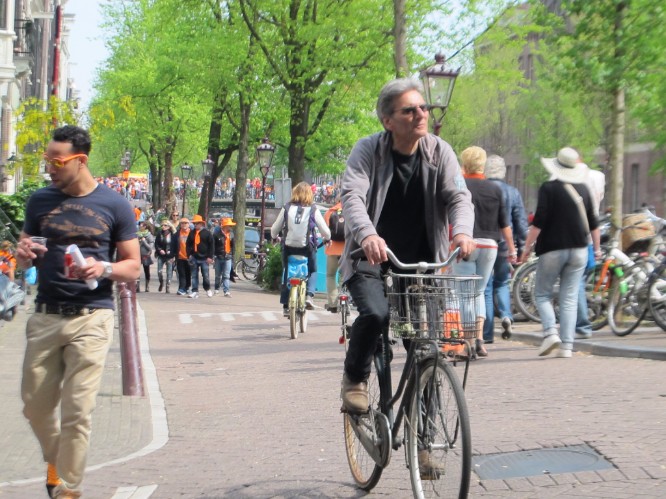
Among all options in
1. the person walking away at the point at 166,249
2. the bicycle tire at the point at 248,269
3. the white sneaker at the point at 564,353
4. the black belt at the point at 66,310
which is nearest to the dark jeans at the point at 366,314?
the black belt at the point at 66,310

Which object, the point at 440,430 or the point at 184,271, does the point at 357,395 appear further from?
the point at 184,271

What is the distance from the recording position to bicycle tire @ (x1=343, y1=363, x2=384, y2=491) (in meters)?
5.57

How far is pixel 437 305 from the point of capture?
468 centimetres

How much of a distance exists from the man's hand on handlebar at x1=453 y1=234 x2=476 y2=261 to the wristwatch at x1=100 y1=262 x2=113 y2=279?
1.56m

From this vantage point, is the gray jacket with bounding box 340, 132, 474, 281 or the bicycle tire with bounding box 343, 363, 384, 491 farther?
the bicycle tire with bounding box 343, 363, 384, 491

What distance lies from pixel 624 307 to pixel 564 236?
2.10 meters

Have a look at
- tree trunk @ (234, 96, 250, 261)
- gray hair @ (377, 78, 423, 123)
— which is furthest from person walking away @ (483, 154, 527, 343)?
tree trunk @ (234, 96, 250, 261)

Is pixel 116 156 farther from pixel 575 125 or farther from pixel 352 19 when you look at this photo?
pixel 352 19

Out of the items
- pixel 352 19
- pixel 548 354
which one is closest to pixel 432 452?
pixel 548 354

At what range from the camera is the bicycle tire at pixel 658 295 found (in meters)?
12.2

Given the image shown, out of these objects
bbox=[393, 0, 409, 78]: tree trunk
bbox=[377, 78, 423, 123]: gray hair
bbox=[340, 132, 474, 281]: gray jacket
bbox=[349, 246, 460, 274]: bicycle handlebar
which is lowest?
bbox=[349, 246, 460, 274]: bicycle handlebar

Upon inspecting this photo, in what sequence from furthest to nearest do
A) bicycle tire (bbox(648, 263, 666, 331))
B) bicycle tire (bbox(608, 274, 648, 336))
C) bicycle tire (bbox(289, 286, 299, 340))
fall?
bicycle tire (bbox(289, 286, 299, 340)) → bicycle tire (bbox(608, 274, 648, 336)) → bicycle tire (bbox(648, 263, 666, 331))

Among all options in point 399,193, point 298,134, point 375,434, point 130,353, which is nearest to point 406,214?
point 399,193

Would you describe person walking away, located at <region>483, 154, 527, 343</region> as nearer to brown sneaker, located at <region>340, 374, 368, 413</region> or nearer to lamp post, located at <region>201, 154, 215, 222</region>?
brown sneaker, located at <region>340, 374, 368, 413</region>
